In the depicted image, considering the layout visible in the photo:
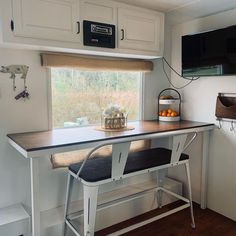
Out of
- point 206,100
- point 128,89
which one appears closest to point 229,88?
point 206,100

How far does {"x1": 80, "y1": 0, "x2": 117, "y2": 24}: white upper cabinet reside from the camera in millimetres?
2027

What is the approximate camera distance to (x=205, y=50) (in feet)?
7.86

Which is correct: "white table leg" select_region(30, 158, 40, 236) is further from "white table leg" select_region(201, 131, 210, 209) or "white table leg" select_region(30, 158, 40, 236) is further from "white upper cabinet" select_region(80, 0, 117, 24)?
"white table leg" select_region(201, 131, 210, 209)

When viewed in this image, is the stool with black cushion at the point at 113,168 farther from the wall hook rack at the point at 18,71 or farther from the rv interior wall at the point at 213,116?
the wall hook rack at the point at 18,71

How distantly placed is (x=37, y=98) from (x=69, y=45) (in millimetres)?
557

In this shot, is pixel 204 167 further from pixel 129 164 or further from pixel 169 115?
pixel 129 164

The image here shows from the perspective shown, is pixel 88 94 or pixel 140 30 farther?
pixel 88 94

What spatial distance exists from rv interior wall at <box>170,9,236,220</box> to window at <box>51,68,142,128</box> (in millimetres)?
604

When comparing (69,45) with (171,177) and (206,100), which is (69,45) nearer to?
(206,100)

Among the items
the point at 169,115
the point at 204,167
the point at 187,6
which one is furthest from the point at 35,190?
the point at 187,6

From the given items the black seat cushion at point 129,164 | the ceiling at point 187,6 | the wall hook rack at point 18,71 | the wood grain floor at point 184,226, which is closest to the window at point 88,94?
the wall hook rack at point 18,71

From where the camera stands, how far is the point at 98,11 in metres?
2.10

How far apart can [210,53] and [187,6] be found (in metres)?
0.50

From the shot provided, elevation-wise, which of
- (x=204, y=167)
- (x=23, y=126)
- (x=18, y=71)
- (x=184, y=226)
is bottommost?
(x=184, y=226)
